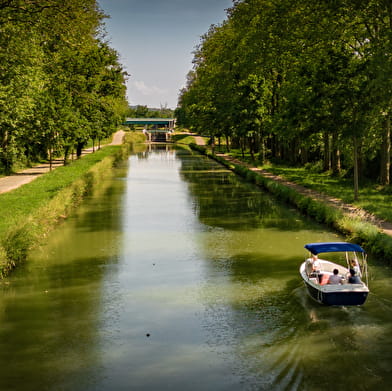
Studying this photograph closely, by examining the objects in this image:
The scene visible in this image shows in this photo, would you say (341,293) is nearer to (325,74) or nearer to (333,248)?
(333,248)

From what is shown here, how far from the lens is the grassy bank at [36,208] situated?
68.7 feet

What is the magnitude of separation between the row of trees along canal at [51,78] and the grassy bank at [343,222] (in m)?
15.2

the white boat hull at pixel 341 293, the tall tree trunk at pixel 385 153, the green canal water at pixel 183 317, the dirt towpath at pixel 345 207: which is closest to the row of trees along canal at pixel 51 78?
the green canal water at pixel 183 317

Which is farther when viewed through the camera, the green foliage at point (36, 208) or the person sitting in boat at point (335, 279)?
the green foliage at point (36, 208)

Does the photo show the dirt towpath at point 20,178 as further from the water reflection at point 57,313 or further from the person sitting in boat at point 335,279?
the person sitting in boat at point 335,279

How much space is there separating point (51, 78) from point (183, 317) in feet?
108

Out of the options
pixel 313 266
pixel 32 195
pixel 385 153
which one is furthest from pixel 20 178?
pixel 313 266

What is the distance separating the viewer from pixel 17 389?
11609mm

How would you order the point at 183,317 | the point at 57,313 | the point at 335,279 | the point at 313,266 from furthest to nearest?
the point at 313,266
the point at 335,279
the point at 57,313
the point at 183,317

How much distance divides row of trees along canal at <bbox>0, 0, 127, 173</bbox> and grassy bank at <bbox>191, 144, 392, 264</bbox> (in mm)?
15236

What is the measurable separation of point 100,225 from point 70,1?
11547mm

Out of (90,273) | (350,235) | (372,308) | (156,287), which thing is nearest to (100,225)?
(90,273)

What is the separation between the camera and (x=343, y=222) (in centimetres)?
2569

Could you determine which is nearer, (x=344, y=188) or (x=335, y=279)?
(x=335, y=279)
